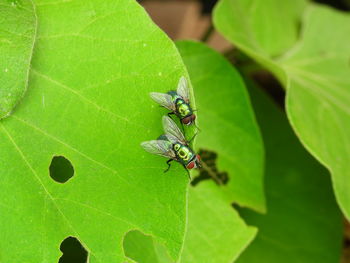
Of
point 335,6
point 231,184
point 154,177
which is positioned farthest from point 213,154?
point 335,6

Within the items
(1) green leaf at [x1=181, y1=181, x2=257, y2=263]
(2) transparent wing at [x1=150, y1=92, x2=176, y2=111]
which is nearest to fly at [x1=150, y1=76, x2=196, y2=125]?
(2) transparent wing at [x1=150, y1=92, x2=176, y2=111]

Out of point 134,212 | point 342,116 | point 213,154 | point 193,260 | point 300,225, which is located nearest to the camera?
point 134,212

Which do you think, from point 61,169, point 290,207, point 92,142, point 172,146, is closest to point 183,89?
point 172,146

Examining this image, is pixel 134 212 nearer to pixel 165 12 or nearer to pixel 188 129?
pixel 188 129

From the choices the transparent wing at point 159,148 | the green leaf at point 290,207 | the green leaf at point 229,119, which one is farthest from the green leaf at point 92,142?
the green leaf at point 290,207

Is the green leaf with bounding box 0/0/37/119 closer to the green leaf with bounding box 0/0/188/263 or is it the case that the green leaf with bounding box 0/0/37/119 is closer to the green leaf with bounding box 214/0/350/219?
the green leaf with bounding box 0/0/188/263

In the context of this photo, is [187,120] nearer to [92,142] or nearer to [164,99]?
[164,99]
